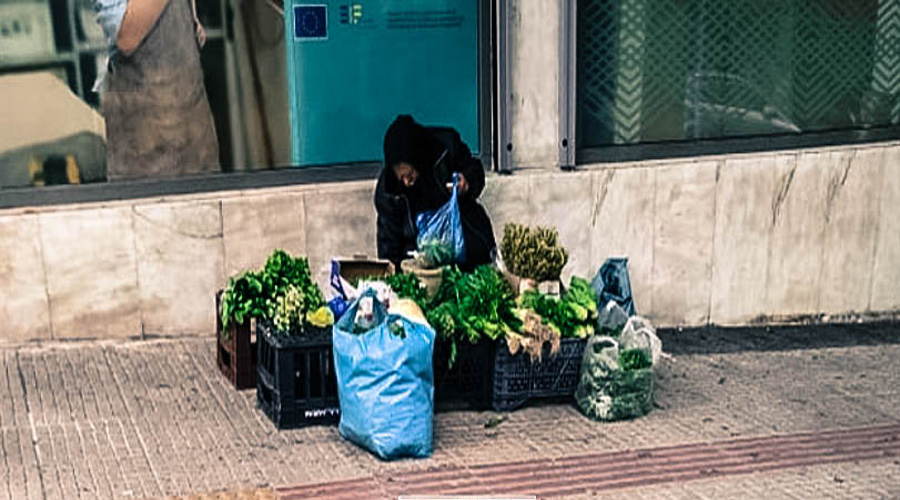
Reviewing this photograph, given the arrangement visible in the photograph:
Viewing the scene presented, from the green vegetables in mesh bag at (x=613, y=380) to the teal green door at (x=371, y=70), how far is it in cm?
240

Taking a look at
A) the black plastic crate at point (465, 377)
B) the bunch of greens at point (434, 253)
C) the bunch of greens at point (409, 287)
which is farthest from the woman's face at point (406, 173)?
the black plastic crate at point (465, 377)

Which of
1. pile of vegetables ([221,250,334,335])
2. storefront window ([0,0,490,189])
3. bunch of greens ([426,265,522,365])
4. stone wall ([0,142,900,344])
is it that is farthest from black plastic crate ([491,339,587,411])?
storefront window ([0,0,490,189])

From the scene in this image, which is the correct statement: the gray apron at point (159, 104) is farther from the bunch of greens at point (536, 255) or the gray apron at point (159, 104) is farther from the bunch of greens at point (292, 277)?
the bunch of greens at point (536, 255)

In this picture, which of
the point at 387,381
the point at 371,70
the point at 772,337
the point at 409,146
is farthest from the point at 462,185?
the point at 772,337

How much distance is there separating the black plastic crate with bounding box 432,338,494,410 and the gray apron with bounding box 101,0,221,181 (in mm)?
2364

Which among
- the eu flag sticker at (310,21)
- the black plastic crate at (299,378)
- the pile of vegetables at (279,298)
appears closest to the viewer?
the black plastic crate at (299,378)

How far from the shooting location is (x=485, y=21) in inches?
340

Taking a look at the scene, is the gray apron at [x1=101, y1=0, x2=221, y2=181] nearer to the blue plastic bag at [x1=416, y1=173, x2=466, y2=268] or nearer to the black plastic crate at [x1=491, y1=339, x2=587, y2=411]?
the blue plastic bag at [x1=416, y1=173, x2=466, y2=268]

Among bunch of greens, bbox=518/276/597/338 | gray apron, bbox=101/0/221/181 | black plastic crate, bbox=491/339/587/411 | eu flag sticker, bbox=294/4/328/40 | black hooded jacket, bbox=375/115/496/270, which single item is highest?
eu flag sticker, bbox=294/4/328/40

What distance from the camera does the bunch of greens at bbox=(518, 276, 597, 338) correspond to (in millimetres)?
7031

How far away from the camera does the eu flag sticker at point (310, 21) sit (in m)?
8.33

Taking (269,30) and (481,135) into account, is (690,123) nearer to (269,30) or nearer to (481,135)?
(481,135)

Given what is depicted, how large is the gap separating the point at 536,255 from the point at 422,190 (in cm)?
99

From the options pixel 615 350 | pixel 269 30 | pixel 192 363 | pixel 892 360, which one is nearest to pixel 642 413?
pixel 615 350
